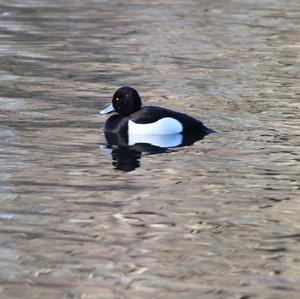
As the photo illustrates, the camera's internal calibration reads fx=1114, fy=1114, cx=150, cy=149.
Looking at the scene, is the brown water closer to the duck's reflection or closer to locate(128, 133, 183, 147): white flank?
the duck's reflection

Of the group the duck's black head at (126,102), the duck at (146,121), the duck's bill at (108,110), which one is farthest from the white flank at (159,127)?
the duck's bill at (108,110)

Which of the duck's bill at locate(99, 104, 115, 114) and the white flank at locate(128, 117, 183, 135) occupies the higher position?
the duck's bill at locate(99, 104, 115, 114)

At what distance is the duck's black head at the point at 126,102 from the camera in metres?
14.1

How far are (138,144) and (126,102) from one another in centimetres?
88

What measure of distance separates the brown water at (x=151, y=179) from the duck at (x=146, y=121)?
0.23 m

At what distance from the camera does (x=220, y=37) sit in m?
24.6

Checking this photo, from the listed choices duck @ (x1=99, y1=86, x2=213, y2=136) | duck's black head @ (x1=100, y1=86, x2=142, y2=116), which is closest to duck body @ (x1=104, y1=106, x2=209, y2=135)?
duck @ (x1=99, y1=86, x2=213, y2=136)

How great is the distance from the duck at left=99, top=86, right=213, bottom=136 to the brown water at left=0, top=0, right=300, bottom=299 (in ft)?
0.76

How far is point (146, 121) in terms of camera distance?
546 inches

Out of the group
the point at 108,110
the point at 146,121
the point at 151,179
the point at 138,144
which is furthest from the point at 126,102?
the point at 151,179

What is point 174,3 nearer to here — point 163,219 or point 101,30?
point 101,30

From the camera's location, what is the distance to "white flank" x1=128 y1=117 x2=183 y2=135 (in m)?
13.7

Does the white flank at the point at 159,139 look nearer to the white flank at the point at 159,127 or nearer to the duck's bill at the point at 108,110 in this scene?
the white flank at the point at 159,127

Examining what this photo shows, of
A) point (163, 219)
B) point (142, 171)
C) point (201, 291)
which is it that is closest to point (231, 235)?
point (163, 219)
